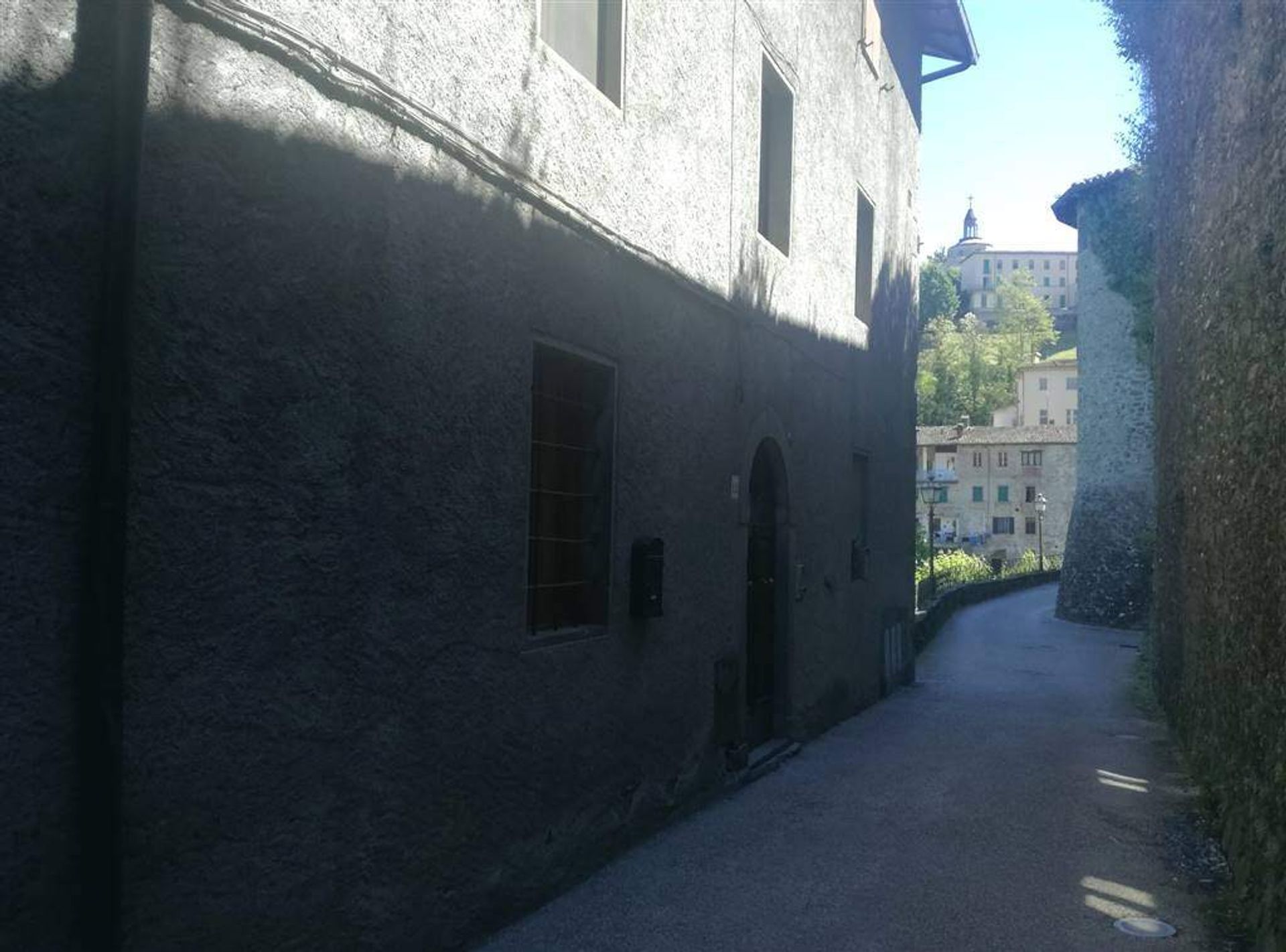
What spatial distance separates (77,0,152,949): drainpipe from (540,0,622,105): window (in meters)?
3.24

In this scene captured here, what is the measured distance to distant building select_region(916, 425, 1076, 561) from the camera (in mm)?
66250

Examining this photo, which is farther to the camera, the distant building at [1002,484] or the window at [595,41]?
the distant building at [1002,484]

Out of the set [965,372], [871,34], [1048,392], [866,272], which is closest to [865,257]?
[866,272]

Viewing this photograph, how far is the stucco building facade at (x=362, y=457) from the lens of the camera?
3100 millimetres

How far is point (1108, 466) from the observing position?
31.4 metres

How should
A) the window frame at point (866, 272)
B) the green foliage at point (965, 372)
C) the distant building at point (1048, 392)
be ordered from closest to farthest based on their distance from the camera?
1. the window frame at point (866, 272)
2. the distant building at point (1048, 392)
3. the green foliage at point (965, 372)

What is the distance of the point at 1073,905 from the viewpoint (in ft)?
18.6

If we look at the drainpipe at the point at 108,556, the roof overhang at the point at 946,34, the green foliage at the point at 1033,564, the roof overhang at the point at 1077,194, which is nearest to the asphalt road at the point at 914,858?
the drainpipe at the point at 108,556

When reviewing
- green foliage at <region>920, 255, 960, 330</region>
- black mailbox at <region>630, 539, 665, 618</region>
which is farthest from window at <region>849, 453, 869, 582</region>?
green foliage at <region>920, 255, 960, 330</region>

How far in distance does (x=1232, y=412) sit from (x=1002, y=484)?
64688 mm

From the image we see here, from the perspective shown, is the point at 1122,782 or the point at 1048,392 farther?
the point at 1048,392

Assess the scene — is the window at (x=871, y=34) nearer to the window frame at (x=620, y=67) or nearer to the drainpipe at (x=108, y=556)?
the window frame at (x=620, y=67)

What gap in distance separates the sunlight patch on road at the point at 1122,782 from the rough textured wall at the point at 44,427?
7522 millimetres

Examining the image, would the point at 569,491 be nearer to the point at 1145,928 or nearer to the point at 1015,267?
the point at 1145,928
